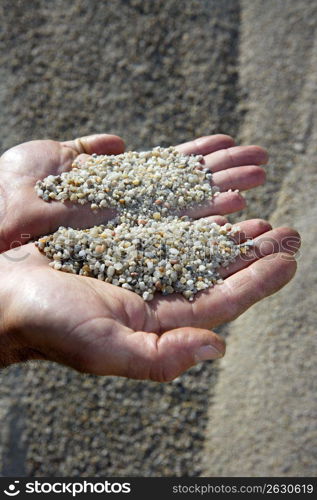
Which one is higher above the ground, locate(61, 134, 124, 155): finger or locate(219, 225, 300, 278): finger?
locate(61, 134, 124, 155): finger

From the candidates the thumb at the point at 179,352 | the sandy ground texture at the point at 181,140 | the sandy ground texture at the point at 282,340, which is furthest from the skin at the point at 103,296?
the sandy ground texture at the point at 181,140

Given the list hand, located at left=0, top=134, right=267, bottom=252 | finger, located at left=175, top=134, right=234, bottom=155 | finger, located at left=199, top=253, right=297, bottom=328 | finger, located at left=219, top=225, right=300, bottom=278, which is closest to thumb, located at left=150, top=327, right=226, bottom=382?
finger, located at left=199, top=253, right=297, bottom=328

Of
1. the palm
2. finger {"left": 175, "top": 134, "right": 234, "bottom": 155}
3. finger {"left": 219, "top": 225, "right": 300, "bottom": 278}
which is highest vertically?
finger {"left": 175, "top": 134, "right": 234, "bottom": 155}

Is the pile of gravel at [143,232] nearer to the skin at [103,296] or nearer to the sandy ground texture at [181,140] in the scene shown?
the skin at [103,296]

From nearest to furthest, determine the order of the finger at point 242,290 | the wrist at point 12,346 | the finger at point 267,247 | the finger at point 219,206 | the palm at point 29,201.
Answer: the wrist at point 12,346
the finger at point 242,290
the finger at point 267,247
the palm at point 29,201
the finger at point 219,206

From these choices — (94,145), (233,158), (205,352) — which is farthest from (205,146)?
(205,352)

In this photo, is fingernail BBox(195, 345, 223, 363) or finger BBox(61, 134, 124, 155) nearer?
fingernail BBox(195, 345, 223, 363)

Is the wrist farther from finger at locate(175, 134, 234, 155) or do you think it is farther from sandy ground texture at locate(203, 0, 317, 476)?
sandy ground texture at locate(203, 0, 317, 476)
